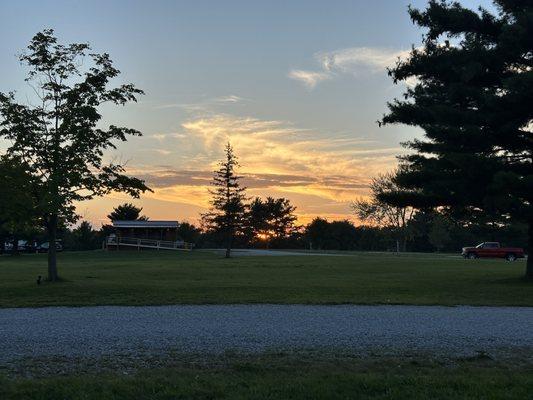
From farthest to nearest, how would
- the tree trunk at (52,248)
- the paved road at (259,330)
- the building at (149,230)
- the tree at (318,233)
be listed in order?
the tree at (318,233)
the building at (149,230)
the tree trunk at (52,248)
the paved road at (259,330)

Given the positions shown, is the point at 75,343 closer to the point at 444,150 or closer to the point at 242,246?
the point at 444,150

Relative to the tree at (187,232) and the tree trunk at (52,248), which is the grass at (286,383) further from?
the tree at (187,232)

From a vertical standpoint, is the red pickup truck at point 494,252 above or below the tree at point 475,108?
below

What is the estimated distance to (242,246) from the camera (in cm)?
8606

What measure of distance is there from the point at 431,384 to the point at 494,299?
1006cm

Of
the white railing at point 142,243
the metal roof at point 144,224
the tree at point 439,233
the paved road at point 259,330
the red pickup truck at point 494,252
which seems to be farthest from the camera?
the tree at point 439,233

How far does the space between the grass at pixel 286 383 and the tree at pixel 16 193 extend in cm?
1382

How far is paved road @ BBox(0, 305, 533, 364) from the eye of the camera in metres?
7.99

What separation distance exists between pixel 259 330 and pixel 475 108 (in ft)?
49.7

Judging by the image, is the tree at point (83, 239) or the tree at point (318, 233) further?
the tree at point (318, 233)

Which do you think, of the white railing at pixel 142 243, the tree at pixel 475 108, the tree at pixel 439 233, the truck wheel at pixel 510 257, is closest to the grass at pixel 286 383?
the tree at pixel 475 108

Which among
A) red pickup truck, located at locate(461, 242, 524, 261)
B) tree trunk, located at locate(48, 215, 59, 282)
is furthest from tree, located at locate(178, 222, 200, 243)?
tree trunk, located at locate(48, 215, 59, 282)

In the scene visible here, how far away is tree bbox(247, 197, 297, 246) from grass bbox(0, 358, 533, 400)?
81752mm

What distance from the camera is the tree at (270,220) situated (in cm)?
9069
